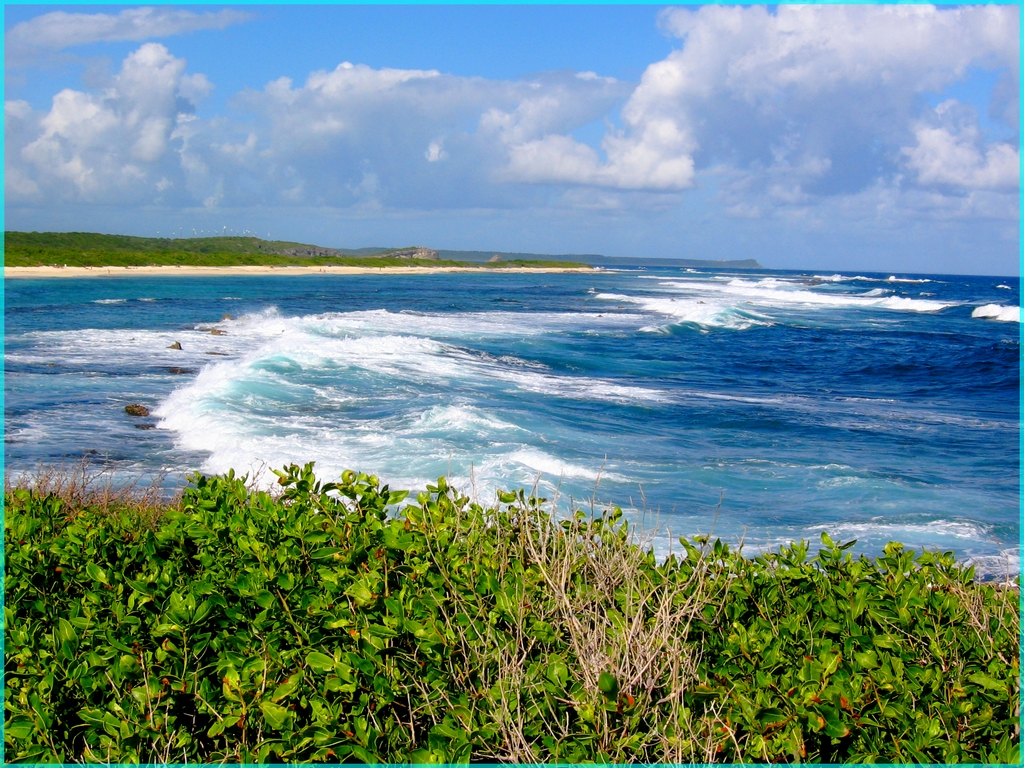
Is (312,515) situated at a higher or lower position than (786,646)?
higher

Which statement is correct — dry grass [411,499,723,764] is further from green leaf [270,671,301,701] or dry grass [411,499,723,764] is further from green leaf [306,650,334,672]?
green leaf [270,671,301,701]

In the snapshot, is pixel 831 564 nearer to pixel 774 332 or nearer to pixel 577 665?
pixel 577 665

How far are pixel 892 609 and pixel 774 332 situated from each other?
1477 inches

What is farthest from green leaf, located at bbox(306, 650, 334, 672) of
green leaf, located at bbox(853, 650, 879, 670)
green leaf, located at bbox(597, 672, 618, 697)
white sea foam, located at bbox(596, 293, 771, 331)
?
white sea foam, located at bbox(596, 293, 771, 331)

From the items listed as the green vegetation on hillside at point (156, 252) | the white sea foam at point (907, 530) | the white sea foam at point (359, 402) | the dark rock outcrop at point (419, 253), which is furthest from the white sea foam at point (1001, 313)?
the dark rock outcrop at point (419, 253)

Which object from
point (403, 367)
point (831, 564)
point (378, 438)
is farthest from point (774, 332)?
point (831, 564)

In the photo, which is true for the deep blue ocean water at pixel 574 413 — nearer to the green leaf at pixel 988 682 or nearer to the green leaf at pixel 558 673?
the green leaf at pixel 558 673

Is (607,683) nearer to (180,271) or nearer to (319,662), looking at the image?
(319,662)

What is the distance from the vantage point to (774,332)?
39031mm

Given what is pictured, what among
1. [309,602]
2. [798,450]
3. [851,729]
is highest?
[309,602]

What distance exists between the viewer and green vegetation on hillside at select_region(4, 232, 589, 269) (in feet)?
243

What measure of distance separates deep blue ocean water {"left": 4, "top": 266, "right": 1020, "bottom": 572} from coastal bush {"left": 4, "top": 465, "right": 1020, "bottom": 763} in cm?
58

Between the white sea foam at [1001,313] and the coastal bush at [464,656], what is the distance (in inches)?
2206

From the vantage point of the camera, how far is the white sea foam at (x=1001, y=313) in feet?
169
